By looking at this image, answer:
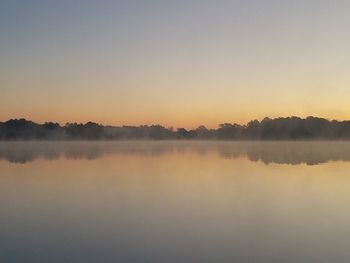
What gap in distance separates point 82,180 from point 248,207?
17.4 feet

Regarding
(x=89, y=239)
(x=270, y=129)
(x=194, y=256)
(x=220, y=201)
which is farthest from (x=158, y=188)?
(x=270, y=129)

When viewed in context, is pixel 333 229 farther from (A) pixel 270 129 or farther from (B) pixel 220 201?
(A) pixel 270 129

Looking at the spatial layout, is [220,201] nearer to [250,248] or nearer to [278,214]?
[278,214]

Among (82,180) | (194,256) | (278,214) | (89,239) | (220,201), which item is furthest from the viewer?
(82,180)

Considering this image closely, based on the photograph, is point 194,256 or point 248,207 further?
point 248,207

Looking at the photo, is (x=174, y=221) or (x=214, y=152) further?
(x=214, y=152)

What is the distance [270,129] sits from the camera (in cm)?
6525

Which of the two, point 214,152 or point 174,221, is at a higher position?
point 214,152

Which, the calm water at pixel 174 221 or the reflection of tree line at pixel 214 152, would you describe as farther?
the reflection of tree line at pixel 214 152

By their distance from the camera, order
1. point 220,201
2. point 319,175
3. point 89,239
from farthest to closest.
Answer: point 319,175 < point 220,201 < point 89,239

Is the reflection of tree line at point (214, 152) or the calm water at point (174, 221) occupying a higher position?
the reflection of tree line at point (214, 152)

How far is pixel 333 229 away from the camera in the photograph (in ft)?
18.5

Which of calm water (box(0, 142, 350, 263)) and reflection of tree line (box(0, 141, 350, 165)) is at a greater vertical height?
reflection of tree line (box(0, 141, 350, 165))

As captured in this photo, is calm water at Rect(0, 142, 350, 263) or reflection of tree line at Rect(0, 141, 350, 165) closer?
calm water at Rect(0, 142, 350, 263)
